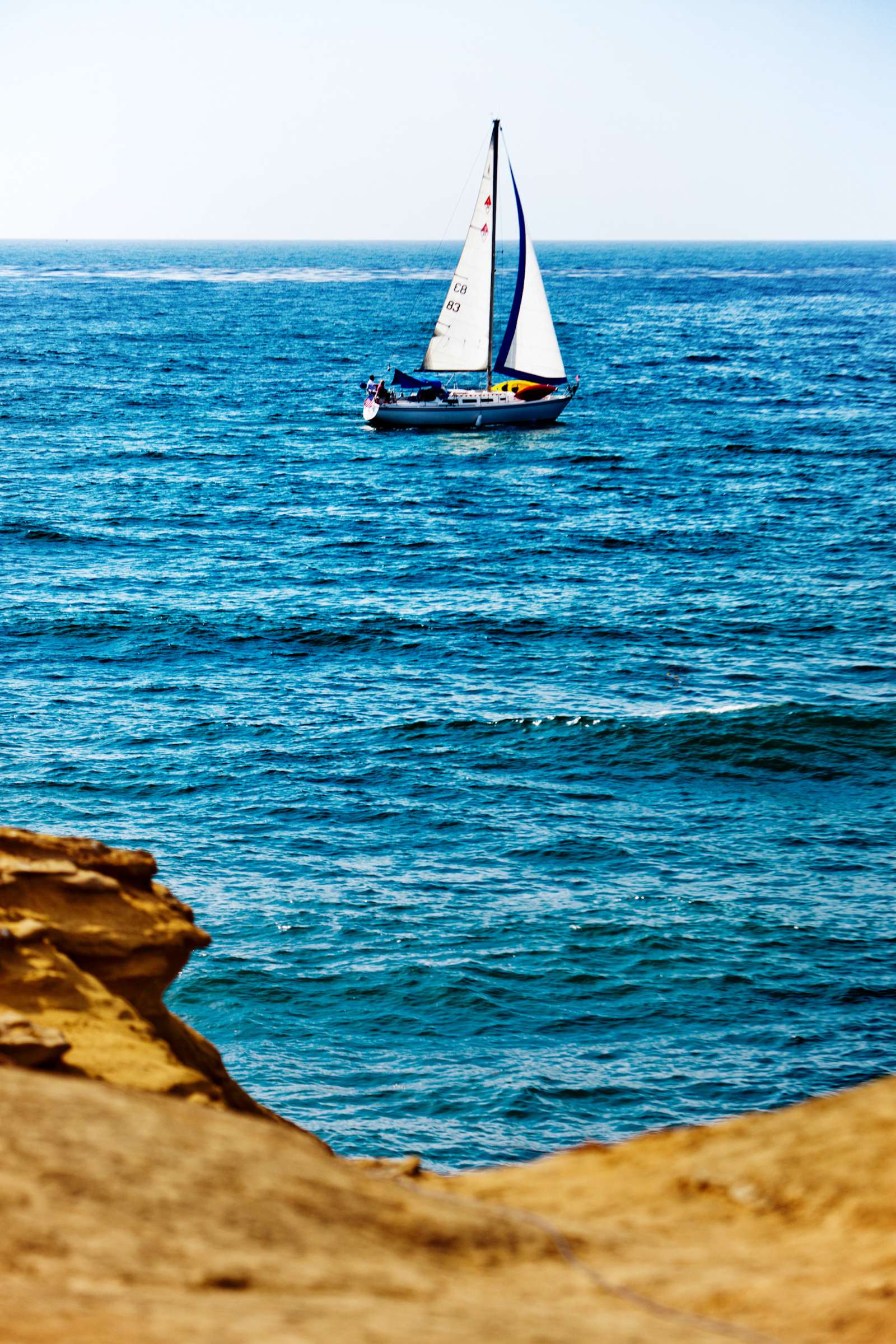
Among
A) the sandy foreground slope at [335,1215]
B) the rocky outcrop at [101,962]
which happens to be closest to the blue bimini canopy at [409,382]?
the rocky outcrop at [101,962]

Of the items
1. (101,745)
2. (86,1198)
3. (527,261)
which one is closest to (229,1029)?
(101,745)

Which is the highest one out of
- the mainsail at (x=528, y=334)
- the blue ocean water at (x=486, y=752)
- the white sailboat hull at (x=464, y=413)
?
the mainsail at (x=528, y=334)

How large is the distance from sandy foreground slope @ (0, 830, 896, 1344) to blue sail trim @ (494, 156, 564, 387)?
218 ft

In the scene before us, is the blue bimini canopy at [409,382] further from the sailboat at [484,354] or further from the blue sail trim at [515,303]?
the blue sail trim at [515,303]

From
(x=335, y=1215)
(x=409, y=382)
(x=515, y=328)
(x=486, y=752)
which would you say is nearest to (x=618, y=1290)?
(x=335, y=1215)

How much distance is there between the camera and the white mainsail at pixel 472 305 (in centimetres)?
7594

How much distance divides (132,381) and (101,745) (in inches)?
2945

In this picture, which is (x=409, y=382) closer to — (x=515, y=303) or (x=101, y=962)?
(x=515, y=303)

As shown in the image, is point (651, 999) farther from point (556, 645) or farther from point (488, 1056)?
point (556, 645)

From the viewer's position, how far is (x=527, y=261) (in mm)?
74500

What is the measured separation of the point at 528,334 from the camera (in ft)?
253

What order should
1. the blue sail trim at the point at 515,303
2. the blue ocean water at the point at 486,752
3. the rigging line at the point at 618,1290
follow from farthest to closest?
the blue sail trim at the point at 515,303
the blue ocean water at the point at 486,752
the rigging line at the point at 618,1290

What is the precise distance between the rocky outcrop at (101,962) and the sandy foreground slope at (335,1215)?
25 mm

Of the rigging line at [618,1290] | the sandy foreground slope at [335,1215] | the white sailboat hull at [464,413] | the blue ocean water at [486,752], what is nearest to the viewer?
the sandy foreground slope at [335,1215]
